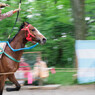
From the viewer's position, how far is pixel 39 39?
454 centimetres

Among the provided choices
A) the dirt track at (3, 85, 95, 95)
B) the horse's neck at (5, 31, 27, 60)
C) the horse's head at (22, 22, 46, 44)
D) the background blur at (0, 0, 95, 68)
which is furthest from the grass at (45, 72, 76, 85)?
the horse's head at (22, 22, 46, 44)

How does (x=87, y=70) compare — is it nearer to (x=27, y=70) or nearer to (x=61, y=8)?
(x=27, y=70)

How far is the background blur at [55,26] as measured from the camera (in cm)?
800

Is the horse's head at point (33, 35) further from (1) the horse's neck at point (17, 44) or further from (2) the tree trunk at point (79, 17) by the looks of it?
(2) the tree trunk at point (79, 17)

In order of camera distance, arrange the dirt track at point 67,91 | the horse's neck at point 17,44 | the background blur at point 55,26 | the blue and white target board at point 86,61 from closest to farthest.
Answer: the horse's neck at point 17,44, the dirt track at point 67,91, the blue and white target board at point 86,61, the background blur at point 55,26

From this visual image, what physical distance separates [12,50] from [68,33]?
14.2 ft

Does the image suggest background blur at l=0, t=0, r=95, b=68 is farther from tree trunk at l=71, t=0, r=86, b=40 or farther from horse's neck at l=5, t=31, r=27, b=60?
horse's neck at l=5, t=31, r=27, b=60

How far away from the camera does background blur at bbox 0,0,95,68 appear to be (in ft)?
26.2

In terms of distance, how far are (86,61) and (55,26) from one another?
282 cm

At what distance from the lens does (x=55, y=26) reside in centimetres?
843

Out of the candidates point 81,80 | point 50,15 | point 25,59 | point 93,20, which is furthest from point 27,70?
point 93,20

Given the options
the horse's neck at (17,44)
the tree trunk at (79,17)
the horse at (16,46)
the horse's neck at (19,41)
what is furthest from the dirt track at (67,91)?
the tree trunk at (79,17)

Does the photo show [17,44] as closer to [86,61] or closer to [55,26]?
[86,61]

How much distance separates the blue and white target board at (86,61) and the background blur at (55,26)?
1.65 meters
